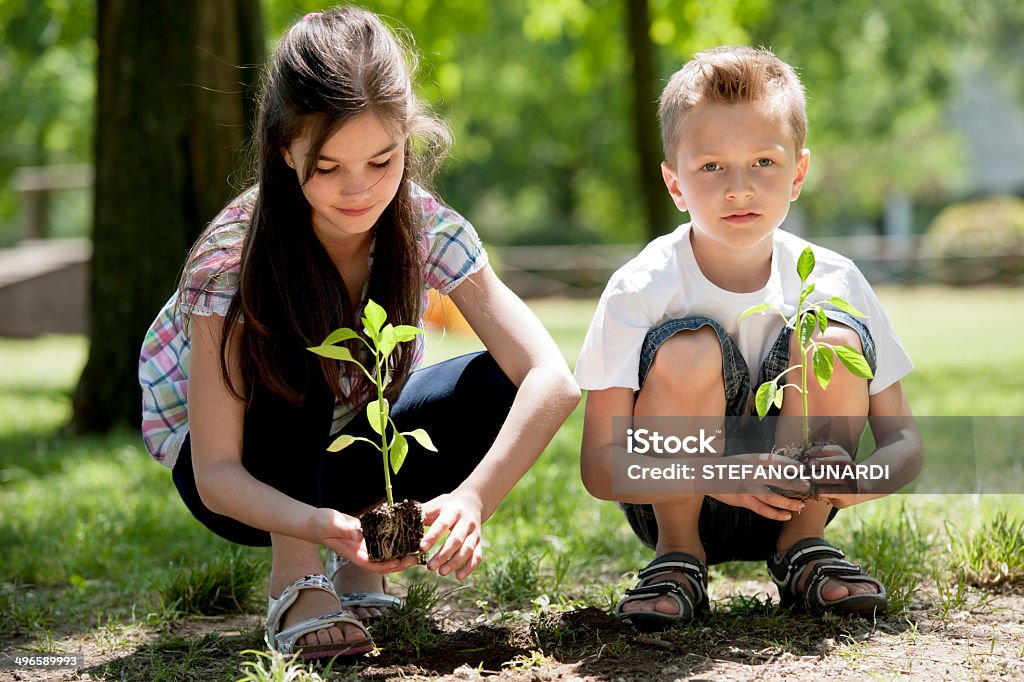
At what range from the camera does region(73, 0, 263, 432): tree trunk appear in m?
5.30

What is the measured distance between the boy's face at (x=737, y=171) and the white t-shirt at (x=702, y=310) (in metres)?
0.13

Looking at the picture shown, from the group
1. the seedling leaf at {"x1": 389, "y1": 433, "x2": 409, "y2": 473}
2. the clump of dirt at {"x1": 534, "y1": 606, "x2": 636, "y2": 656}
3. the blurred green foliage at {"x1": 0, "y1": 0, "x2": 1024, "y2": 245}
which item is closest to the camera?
the seedling leaf at {"x1": 389, "y1": 433, "x2": 409, "y2": 473}

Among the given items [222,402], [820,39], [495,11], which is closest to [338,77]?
[222,402]

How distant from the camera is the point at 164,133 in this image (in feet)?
17.5

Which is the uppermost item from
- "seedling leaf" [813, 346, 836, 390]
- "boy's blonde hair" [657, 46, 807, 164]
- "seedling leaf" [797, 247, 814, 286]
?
"boy's blonde hair" [657, 46, 807, 164]

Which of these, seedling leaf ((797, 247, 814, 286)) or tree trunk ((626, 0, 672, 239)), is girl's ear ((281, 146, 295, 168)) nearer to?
seedling leaf ((797, 247, 814, 286))

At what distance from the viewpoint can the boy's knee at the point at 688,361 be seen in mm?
2289

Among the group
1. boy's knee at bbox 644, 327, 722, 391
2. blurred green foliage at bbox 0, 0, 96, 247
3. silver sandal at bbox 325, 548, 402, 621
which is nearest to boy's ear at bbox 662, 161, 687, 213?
boy's knee at bbox 644, 327, 722, 391

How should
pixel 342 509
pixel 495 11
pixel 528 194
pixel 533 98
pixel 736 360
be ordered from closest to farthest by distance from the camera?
pixel 736 360 < pixel 342 509 < pixel 495 11 < pixel 533 98 < pixel 528 194

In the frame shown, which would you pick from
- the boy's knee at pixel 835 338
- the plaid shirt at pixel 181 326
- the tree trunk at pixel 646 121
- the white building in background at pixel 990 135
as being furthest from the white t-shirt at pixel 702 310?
the white building in background at pixel 990 135

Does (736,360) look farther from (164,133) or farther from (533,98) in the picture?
(533,98)

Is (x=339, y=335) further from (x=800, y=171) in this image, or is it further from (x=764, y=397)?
(x=800, y=171)

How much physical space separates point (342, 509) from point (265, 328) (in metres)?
0.56
